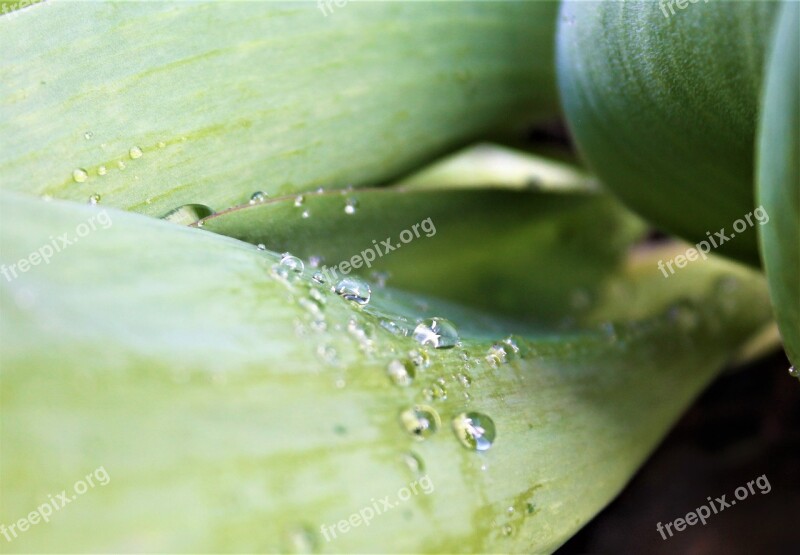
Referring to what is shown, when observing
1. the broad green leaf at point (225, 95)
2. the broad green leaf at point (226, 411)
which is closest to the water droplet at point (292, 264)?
the broad green leaf at point (226, 411)

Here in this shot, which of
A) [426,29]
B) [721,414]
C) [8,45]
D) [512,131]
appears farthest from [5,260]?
[721,414]

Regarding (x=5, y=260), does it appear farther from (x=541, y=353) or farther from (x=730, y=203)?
(x=730, y=203)

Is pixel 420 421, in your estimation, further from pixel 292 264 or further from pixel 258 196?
pixel 258 196

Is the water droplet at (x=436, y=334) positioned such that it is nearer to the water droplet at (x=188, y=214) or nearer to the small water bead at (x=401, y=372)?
the small water bead at (x=401, y=372)

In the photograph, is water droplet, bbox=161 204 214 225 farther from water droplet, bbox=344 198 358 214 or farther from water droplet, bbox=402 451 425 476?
water droplet, bbox=402 451 425 476

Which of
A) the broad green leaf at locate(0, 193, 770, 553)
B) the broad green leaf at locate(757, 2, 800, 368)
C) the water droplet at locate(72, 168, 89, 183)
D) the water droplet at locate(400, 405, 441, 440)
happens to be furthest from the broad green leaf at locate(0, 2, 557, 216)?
the broad green leaf at locate(757, 2, 800, 368)
